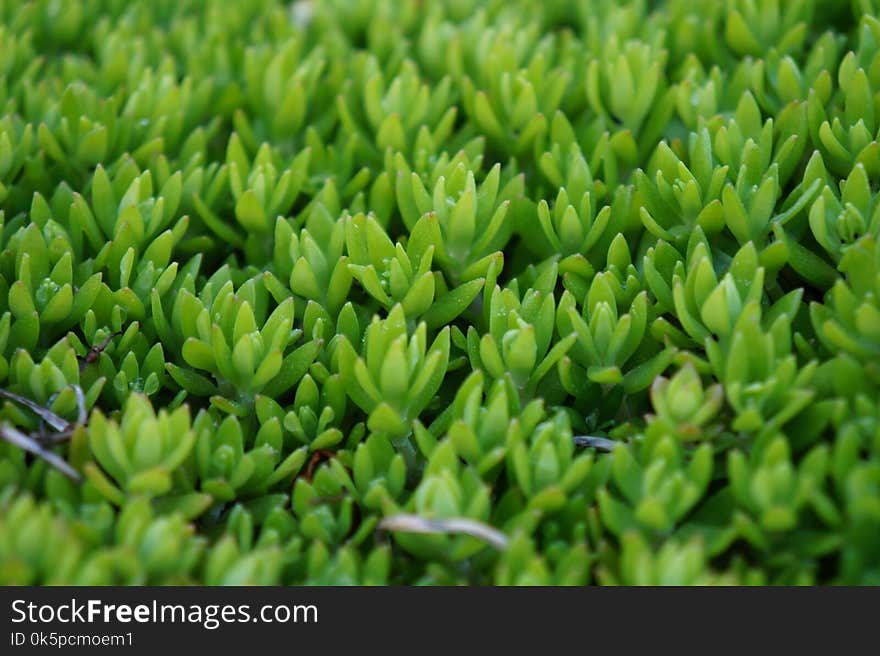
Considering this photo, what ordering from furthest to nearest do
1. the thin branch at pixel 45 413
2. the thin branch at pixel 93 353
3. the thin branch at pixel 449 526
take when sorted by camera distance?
the thin branch at pixel 93 353, the thin branch at pixel 45 413, the thin branch at pixel 449 526

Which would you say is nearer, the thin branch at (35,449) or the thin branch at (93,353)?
the thin branch at (35,449)

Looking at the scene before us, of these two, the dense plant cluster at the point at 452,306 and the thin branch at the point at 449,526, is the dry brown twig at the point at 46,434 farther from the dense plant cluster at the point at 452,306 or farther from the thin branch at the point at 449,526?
the thin branch at the point at 449,526

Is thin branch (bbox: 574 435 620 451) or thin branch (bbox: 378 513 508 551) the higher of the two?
thin branch (bbox: 574 435 620 451)

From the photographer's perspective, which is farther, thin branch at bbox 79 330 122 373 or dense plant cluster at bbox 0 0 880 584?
thin branch at bbox 79 330 122 373

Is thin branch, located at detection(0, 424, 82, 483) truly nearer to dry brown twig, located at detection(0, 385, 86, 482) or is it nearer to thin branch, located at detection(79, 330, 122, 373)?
dry brown twig, located at detection(0, 385, 86, 482)

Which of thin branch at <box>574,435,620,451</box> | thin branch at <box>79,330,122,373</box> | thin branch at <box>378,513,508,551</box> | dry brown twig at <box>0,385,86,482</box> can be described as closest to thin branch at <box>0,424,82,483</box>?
dry brown twig at <box>0,385,86,482</box>

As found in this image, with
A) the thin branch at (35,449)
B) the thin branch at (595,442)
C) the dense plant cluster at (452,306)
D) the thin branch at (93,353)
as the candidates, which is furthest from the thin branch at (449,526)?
the thin branch at (93,353)

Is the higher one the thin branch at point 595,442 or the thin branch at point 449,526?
the thin branch at point 595,442

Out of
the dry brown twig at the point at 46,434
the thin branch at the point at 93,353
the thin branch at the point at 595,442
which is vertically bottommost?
the thin branch at the point at 595,442
